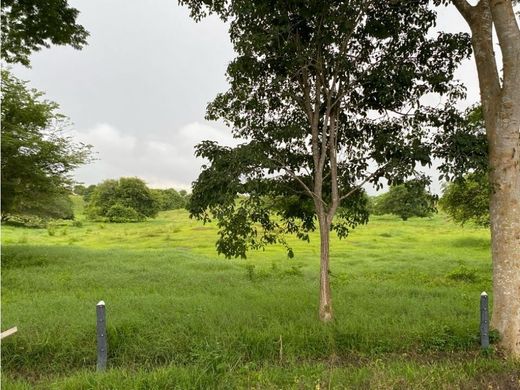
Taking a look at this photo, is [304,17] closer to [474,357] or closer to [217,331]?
[217,331]

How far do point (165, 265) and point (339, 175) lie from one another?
12107mm

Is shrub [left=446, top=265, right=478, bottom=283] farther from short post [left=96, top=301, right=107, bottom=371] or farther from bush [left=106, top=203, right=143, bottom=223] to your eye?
bush [left=106, top=203, right=143, bottom=223]

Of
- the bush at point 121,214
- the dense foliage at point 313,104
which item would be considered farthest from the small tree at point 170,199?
the dense foliage at point 313,104

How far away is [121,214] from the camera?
221 ft

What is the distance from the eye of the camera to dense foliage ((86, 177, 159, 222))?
223 feet

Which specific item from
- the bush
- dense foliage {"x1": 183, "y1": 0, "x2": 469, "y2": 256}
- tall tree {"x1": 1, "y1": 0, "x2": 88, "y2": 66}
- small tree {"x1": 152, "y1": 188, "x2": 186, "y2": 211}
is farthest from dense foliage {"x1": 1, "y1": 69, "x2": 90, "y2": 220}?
small tree {"x1": 152, "y1": 188, "x2": 186, "y2": 211}

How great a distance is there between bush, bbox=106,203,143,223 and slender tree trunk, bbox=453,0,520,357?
6478 centimetres

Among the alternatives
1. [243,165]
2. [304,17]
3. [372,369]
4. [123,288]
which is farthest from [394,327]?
[123,288]

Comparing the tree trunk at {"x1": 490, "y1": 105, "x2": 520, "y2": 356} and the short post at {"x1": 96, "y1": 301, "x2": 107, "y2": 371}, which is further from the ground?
the tree trunk at {"x1": 490, "y1": 105, "x2": 520, "y2": 356}

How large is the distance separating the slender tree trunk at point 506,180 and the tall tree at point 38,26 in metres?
10.7

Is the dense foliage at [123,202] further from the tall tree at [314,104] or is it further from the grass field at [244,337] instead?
the tall tree at [314,104]

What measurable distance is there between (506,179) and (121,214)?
66.1 meters

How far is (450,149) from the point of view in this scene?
7199 millimetres

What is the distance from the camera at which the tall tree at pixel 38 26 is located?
11430 millimetres
